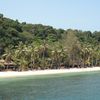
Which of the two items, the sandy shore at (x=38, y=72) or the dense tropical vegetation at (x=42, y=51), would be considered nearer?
the sandy shore at (x=38, y=72)

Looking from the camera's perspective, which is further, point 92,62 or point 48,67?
point 92,62

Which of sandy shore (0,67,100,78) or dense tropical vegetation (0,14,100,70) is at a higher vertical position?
dense tropical vegetation (0,14,100,70)

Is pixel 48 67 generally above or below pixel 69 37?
below

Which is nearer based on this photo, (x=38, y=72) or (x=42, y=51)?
(x=38, y=72)

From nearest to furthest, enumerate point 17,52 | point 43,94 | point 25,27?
point 43,94
point 17,52
point 25,27

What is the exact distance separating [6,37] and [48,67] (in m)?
16.6

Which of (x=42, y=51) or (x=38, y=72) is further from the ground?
(x=42, y=51)

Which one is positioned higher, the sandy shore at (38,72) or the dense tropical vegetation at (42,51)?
the dense tropical vegetation at (42,51)

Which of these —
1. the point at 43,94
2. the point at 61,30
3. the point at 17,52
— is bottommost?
the point at 43,94

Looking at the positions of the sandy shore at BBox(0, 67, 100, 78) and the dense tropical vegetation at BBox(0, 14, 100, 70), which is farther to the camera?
the dense tropical vegetation at BBox(0, 14, 100, 70)

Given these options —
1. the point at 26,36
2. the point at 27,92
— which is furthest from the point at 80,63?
the point at 27,92

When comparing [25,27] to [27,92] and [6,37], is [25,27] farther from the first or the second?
[27,92]

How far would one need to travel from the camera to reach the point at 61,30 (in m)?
141

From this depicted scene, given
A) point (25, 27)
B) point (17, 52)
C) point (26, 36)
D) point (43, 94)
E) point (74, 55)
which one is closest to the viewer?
point (43, 94)
